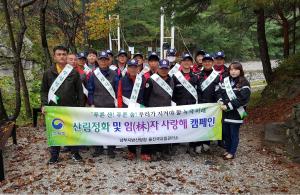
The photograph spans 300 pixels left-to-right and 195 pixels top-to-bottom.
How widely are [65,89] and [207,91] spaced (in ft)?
8.50

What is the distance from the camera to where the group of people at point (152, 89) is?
6254mm

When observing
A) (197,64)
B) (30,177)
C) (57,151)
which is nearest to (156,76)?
(197,64)

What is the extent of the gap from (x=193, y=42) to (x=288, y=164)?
29.4m

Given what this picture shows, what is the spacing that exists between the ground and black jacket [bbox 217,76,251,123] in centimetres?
80

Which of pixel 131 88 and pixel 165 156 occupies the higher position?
pixel 131 88

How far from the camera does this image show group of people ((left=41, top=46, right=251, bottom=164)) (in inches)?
246

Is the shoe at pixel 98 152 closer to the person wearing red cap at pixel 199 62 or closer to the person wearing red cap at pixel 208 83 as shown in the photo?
the person wearing red cap at pixel 208 83

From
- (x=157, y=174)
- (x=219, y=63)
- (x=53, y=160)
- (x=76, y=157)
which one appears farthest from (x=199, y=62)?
(x=53, y=160)

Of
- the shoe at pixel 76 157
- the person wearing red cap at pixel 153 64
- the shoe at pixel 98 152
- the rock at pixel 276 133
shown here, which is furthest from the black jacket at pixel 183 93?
the shoe at pixel 76 157

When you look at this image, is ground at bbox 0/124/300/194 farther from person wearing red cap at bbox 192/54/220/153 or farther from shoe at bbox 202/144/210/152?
person wearing red cap at bbox 192/54/220/153

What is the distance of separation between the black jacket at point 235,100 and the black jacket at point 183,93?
1.61 ft

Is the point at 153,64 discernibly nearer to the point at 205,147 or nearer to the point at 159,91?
the point at 159,91

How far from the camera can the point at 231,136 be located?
6688mm

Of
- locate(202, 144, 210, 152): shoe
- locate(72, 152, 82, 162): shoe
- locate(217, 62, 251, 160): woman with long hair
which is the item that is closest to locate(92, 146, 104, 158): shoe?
locate(72, 152, 82, 162): shoe
